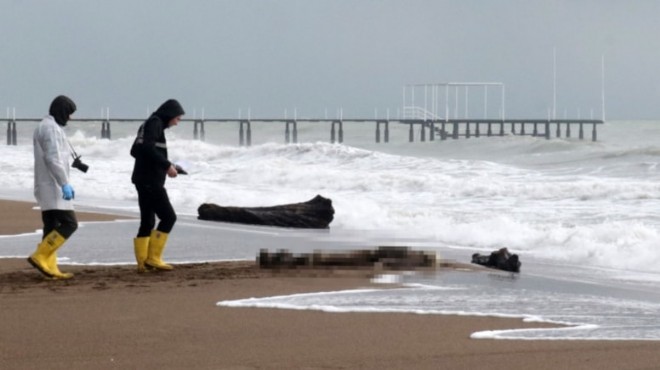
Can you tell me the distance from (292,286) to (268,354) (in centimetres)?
261

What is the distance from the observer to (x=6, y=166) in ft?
99.0

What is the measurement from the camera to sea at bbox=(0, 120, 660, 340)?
7297mm

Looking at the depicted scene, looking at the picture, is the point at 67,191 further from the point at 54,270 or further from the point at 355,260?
the point at 355,260

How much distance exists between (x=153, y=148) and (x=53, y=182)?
85cm

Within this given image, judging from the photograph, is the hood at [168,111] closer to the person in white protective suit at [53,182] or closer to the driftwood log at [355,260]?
the person in white protective suit at [53,182]

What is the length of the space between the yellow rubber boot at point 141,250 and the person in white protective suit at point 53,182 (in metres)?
0.69

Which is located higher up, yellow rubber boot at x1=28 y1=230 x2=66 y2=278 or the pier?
the pier

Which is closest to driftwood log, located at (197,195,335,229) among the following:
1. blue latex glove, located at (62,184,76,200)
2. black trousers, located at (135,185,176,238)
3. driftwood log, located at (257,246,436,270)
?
driftwood log, located at (257,246,436,270)

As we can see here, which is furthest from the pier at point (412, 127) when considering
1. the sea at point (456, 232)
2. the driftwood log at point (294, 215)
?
the driftwood log at point (294, 215)

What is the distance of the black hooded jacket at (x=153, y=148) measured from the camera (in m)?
8.74

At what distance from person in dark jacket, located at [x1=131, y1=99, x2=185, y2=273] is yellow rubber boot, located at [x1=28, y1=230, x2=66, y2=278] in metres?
0.77

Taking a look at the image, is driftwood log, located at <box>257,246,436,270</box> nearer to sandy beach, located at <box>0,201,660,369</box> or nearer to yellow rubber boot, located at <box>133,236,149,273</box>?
yellow rubber boot, located at <box>133,236,149,273</box>

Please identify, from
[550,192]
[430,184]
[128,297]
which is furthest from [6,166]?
[128,297]

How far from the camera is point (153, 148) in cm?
874
